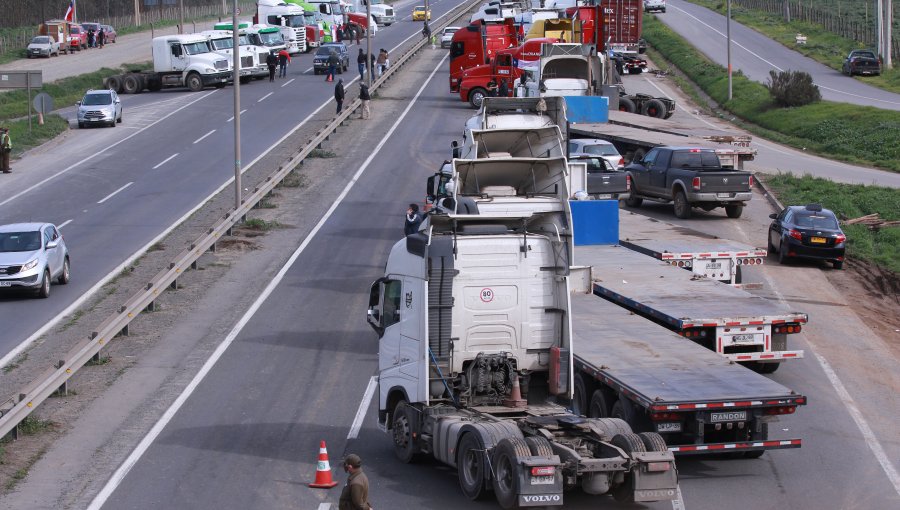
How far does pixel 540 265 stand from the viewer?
15.9m

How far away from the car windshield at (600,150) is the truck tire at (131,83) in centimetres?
3613

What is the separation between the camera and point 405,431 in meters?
15.9

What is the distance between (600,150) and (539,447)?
Result: 24.8 m

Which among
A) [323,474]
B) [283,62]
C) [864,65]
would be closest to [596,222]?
[323,474]

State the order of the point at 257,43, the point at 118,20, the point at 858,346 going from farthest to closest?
1. the point at 118,20
2. the point at 257,43
3. the point at 858,346

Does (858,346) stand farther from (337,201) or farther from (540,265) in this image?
(337,201)

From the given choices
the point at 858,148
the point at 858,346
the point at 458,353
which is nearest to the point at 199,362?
the point at 458,353

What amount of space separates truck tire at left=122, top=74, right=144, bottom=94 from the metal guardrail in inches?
890

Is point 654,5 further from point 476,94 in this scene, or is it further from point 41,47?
point 476,94

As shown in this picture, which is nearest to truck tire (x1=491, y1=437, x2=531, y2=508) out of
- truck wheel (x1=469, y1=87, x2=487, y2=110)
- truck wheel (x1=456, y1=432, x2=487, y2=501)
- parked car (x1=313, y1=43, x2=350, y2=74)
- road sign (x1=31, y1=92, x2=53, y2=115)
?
truck wheel (x1=456, y1=432, x2=487, y2=501)

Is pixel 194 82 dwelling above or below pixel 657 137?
above

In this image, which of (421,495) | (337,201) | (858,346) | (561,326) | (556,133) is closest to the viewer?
(421,495)

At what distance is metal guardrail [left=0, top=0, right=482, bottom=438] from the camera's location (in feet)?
57.4

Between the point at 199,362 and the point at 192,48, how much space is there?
4624 cm
